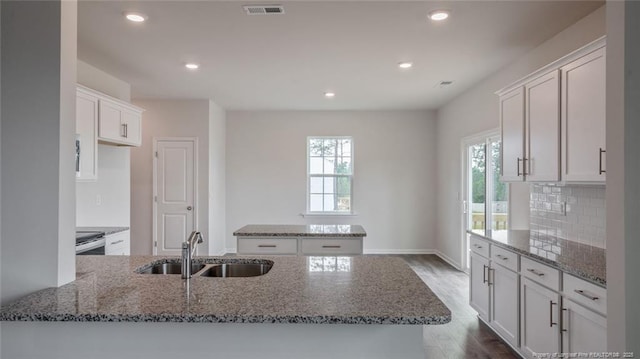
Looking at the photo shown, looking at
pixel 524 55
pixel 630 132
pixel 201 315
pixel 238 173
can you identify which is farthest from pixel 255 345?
pixel 238 173

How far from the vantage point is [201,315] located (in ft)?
4.68

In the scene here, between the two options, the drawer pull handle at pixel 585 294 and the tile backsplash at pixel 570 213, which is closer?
the drawer pull handle at pixel 585 294

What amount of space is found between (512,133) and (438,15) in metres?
1.22

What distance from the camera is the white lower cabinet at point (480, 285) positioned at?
337 centimetres

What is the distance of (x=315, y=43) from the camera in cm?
366

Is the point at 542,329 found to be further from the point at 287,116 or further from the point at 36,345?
the point at 287,116

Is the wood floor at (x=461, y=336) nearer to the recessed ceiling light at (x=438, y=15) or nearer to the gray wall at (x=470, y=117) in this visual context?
the gray wall at (x=470, y=117)

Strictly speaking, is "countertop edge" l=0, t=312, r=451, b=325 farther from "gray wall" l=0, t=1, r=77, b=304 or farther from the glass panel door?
the glass panel door

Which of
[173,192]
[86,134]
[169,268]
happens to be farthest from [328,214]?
[169,268]

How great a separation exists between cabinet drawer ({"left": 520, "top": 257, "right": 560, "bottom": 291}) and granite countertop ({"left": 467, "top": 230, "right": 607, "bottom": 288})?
0.14 ft

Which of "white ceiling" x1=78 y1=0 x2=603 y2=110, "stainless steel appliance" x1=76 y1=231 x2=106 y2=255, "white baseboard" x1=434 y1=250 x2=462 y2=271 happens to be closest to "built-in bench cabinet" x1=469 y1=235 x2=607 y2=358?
"white ceiling" x1=78 y1=0 x2=603 y2=110

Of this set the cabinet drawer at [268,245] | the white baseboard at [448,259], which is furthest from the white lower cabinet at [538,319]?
the white baseboard at [448,259]

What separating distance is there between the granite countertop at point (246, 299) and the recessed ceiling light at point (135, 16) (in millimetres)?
1997

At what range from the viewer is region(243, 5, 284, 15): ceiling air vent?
9.50 ft
